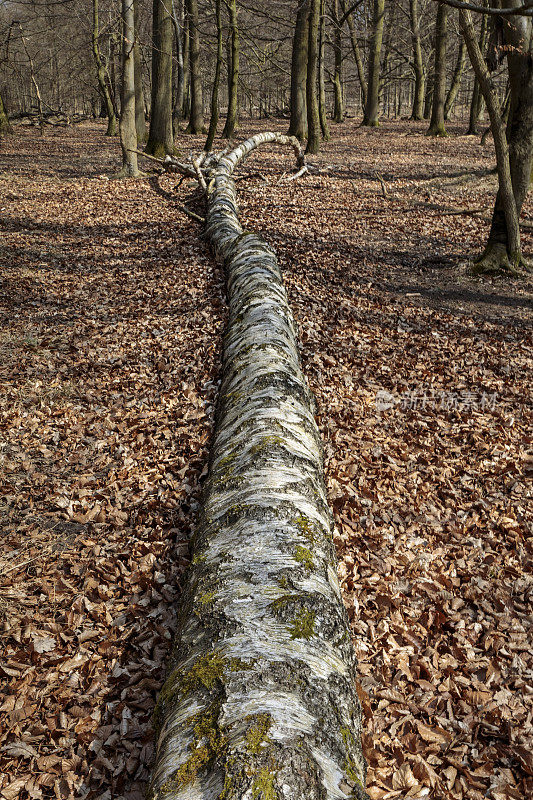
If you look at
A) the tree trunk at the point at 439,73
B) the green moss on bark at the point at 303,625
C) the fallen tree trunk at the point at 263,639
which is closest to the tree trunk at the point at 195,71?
the tree trunk at the point at 439,73

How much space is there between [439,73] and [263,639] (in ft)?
82.8

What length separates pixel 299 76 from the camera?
1858 cm

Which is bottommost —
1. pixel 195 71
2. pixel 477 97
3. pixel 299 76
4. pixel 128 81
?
pixel 128 81

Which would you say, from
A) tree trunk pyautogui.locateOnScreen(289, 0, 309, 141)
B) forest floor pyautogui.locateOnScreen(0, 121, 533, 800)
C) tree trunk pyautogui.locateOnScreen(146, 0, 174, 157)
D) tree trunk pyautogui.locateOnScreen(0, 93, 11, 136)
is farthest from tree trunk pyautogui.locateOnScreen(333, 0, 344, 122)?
forest floor pyautogui.locateOnScreen(0, 121, 533, 800)

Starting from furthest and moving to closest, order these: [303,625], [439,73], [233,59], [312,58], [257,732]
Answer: [439,73]
[312,58]
[233,59]
[303,625]
[257,732]

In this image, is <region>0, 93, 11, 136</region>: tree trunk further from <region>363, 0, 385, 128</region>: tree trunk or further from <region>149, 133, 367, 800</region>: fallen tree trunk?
<region>149, 133, 367, 800</region>: fallen tree trunk

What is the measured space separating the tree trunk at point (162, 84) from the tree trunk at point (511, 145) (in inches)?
442

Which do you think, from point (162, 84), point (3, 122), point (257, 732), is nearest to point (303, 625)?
point (257, 732)

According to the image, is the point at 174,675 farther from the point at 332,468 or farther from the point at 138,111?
the point at 138,111

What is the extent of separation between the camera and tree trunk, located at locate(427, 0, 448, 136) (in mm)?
21422

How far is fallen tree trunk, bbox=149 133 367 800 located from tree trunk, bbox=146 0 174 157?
15.5 metres

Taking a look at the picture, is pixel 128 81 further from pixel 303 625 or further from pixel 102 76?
pixel 303 625

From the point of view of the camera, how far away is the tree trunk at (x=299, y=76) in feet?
59.2

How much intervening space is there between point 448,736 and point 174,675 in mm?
1555
